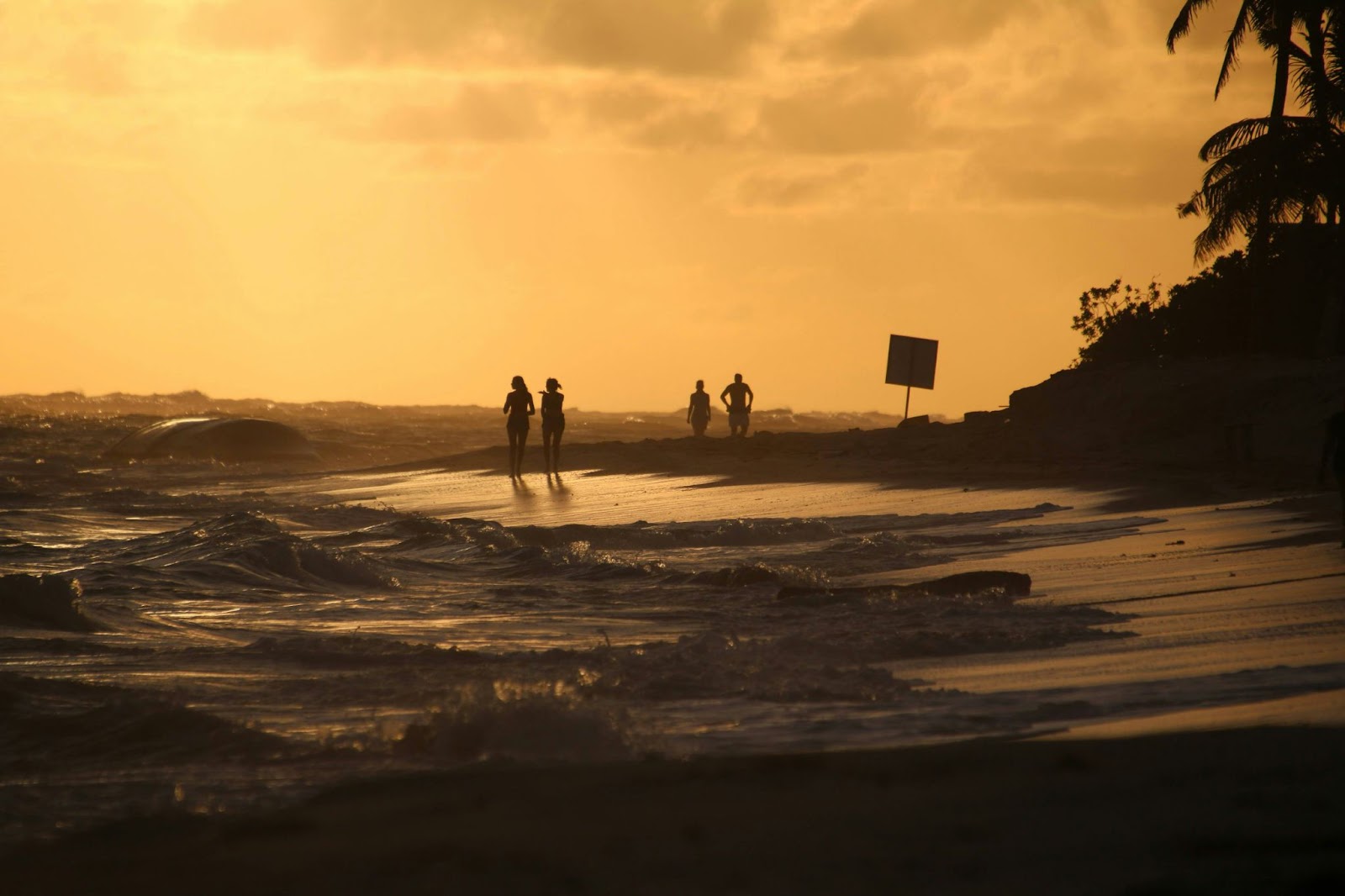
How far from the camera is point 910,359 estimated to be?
27.8 meters

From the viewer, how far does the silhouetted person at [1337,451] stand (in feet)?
33.5

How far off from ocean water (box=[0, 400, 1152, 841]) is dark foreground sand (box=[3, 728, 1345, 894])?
0.36 metres

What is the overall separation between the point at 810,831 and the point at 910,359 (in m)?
24.4

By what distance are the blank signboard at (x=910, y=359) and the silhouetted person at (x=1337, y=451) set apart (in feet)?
53.7

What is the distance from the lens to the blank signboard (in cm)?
2764

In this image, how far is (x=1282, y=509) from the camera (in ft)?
40.3

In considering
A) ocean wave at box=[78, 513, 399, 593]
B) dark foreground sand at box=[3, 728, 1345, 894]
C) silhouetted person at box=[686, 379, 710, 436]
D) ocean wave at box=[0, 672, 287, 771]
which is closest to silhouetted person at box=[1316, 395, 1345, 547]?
dark foreground sand at box=[3, 728, 1345, 894]

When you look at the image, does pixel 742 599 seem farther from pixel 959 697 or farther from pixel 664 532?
pixel 664 532

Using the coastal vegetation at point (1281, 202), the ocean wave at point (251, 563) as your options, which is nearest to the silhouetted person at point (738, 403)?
the coastal vegetation at point (1281, 202)

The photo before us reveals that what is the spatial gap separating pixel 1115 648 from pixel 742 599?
11.0 ft

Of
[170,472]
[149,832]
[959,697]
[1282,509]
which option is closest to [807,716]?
[959,697]

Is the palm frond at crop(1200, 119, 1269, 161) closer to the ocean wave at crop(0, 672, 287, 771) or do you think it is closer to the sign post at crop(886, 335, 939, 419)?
the sign post at crop(886, 335, 939, 419)

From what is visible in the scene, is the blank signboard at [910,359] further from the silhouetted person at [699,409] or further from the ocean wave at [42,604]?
the ocean wave at [42,604]

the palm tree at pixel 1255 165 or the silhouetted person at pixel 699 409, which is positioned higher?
the palm tree at pixel 1255 165
